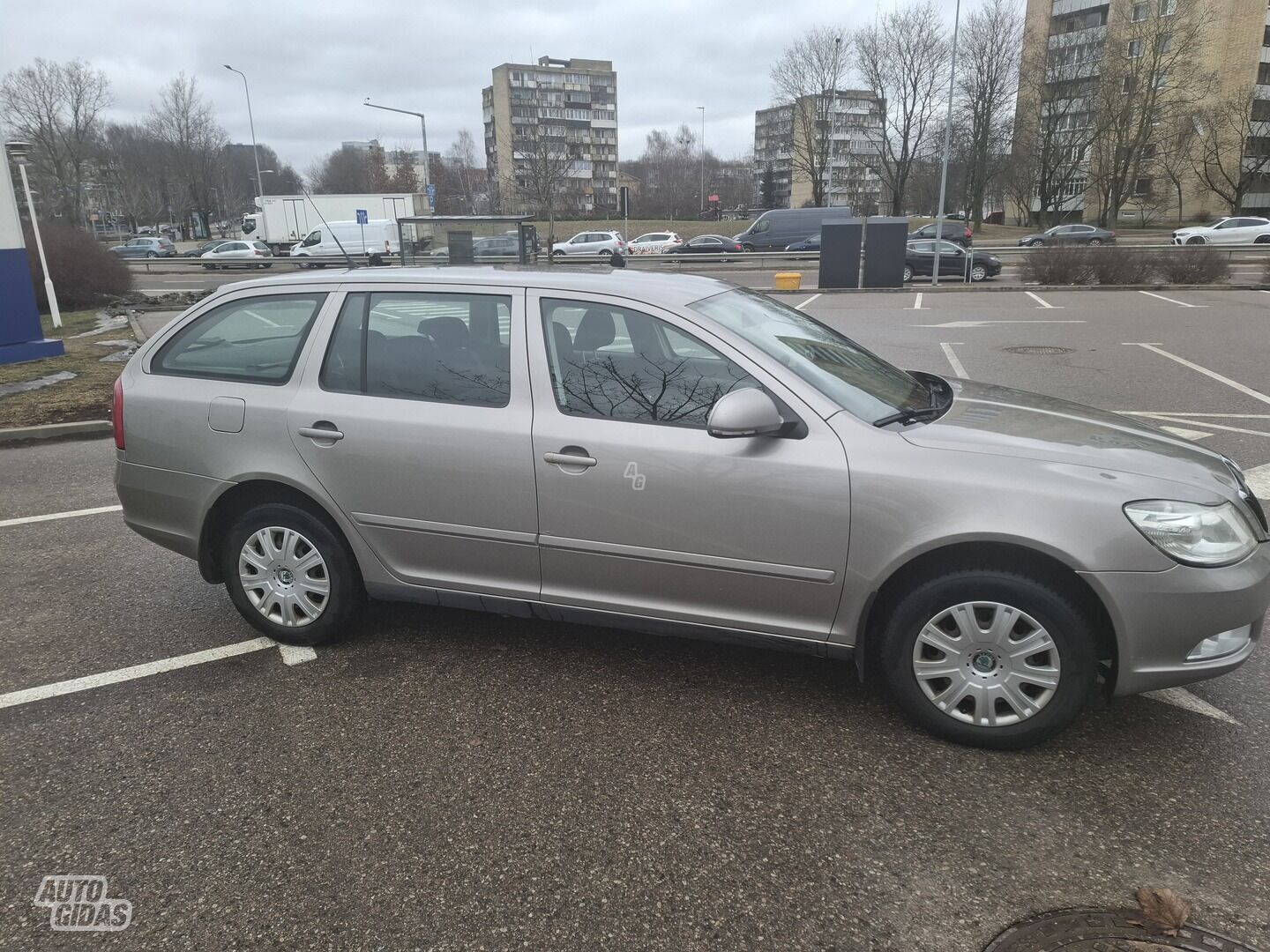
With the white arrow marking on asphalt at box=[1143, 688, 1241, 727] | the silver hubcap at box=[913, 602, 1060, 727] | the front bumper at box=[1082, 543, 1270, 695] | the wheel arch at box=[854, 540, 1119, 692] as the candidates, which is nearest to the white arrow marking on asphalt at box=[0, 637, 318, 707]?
the wheel arch at box=[854, 540, 1119, 692]

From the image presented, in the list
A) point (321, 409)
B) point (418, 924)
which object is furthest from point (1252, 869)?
point (321, 409)

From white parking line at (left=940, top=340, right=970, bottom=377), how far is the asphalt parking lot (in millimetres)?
7720

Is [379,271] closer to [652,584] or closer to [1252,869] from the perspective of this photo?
[652,584]

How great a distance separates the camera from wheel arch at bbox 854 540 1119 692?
112 inches

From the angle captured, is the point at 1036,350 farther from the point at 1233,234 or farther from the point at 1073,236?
the point at 1073,236

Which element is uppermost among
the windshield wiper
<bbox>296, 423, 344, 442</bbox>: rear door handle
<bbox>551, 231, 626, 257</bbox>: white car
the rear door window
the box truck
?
the box truck

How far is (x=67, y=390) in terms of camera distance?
1022cm

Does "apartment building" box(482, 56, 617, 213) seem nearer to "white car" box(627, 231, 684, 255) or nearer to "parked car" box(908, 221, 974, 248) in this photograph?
"white car" box(627, 231, 684, 255)

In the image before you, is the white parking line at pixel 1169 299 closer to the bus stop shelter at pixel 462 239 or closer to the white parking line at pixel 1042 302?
the white parking line at pixel 1042 302

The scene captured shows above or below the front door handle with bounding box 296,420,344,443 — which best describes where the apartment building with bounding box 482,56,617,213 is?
above

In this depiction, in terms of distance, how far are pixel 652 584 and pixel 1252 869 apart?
2.03 meters

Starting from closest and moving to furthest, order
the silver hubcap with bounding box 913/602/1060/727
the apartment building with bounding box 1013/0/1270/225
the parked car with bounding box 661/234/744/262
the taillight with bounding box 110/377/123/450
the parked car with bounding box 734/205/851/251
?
1. the silver hubcap with bounding box 913/602/1060/727
2. the taillight with bounding box 110/377/123/450
3. the parked car with bounding box 661/234/744/262
4. the parked car with bounding box 734/205/851/251
5. the apartment building with bounding box 1013/0/1270/225

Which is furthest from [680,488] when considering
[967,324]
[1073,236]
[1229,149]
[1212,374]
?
[1229,149]

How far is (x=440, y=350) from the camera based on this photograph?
12.0ft
